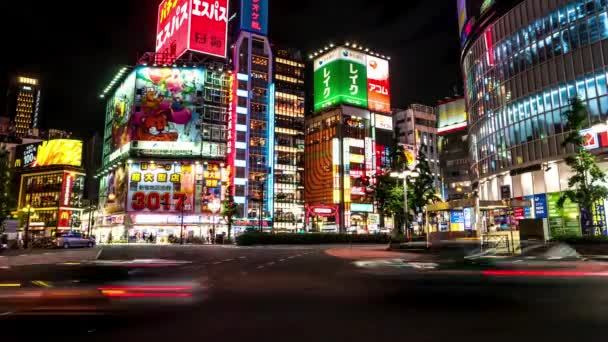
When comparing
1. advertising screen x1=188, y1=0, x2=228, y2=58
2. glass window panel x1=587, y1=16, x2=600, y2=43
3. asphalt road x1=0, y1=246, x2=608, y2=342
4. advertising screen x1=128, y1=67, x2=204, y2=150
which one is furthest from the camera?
advertising screen x1=128, y1=67, x2=204, y2=150

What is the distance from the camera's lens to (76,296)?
7.05m

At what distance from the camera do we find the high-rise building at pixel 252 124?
84906 mm

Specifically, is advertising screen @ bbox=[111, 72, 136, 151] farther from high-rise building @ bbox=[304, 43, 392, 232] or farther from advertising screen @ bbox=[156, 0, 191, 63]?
high-rise building @ bbox=[304, 43, 392, 232]

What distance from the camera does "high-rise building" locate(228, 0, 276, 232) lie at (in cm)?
8491

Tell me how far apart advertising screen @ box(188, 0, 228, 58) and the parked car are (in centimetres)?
4428

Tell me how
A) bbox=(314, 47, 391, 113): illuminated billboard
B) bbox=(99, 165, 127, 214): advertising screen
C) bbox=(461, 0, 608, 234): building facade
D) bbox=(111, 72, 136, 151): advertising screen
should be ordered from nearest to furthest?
1. bbox=(461, 0, 608, 234): building facade
2. bbox=(99, 165, 127, 214): advertising screen
3. bbox=(111, 72, 136, 151): advertising screen
4. bbox=(314, 47, 391, 113): illuminated billboard

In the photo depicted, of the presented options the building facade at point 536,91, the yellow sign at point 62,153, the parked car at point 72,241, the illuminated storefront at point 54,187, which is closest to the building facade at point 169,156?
the illuminated storefront at point 54,187

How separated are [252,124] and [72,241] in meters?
54.3

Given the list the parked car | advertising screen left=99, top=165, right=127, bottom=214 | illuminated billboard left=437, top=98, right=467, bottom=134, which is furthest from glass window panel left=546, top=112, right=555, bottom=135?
illuminated billboard left=437, top=98, right=467, bottom=134

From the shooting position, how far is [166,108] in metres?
77.8

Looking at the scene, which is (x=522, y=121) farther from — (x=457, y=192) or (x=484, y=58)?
(x=457, y=192)

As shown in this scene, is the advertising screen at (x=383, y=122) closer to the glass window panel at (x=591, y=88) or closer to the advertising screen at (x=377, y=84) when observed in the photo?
the advertising screen at (x=377, y=84)

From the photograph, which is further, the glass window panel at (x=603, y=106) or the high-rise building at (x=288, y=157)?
the high-rise building at (x=288, y=157)

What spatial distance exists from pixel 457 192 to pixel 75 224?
98.1 m
